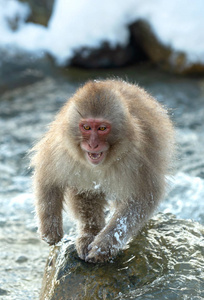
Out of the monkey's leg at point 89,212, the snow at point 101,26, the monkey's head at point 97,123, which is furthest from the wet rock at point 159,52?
the monkey's head at point 97,123

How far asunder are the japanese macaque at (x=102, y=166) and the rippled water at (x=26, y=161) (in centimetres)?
50

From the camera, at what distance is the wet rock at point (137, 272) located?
3857mm

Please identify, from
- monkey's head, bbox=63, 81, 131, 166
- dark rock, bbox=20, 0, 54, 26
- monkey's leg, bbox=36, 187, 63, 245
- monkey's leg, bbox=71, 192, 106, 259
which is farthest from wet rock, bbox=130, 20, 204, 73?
monkey's head, bbox=63, 81, 131, 166

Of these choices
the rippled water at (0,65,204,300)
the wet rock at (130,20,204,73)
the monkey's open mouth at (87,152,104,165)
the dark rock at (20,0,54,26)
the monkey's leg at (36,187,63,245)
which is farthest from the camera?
the dark rock at (20,0,54,26)

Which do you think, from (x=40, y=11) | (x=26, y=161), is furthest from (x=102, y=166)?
(x=40, y=11)

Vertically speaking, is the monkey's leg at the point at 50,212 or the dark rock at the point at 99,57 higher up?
the dark rock at the point at 99,57

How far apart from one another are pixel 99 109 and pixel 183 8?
826 cm

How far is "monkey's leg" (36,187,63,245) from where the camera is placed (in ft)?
14.5

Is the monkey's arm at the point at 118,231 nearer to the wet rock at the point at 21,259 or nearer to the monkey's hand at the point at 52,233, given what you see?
the monkey's hand at the point at 52,233

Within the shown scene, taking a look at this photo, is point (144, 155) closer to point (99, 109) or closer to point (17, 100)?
point (99, 109)

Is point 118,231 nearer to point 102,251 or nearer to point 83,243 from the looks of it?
Result: point 102,251

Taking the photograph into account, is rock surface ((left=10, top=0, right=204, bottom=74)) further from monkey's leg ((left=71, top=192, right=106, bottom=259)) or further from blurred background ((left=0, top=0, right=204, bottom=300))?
monkey's leg ((left=71, top=192, right=106, bottom=259))

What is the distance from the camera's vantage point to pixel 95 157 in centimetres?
383

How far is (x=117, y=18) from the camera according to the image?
1119 centimetres
